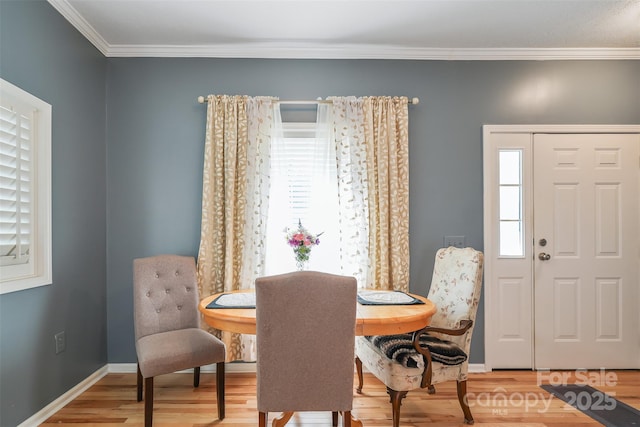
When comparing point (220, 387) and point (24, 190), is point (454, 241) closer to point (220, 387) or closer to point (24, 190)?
point (220, 387)

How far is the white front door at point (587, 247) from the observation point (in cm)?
307

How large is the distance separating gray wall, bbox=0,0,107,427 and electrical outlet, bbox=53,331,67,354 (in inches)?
1.5

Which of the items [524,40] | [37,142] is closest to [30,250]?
[37,142]

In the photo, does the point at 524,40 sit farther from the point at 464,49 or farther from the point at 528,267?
the point at 528,267

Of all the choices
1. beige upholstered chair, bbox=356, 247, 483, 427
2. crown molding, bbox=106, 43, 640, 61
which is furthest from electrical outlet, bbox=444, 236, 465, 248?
crown molding, bbox=106, 43, 640, 61

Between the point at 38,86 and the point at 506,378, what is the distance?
13.3 ft

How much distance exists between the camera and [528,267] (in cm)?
307

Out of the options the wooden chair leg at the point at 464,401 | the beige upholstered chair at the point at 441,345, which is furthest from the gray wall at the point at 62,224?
the wooden chair leg at the point at 464,401

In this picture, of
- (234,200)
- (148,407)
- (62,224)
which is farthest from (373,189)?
(62,224)

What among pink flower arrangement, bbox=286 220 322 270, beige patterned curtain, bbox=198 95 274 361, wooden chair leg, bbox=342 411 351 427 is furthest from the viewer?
beige patterned curtain, bbox=198 95 274 361

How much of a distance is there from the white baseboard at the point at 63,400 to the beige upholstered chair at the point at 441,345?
2.07 metres

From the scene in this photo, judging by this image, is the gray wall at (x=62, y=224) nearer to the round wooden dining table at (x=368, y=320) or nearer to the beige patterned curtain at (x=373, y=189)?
the round wooden dining table at (x=368, y=320)

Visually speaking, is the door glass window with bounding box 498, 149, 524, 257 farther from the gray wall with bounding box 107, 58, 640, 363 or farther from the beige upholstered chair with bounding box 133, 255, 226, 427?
the beige upholstered chair with bounding box 133, 255, 226, 427

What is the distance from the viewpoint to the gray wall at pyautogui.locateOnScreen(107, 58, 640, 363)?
119 inches
